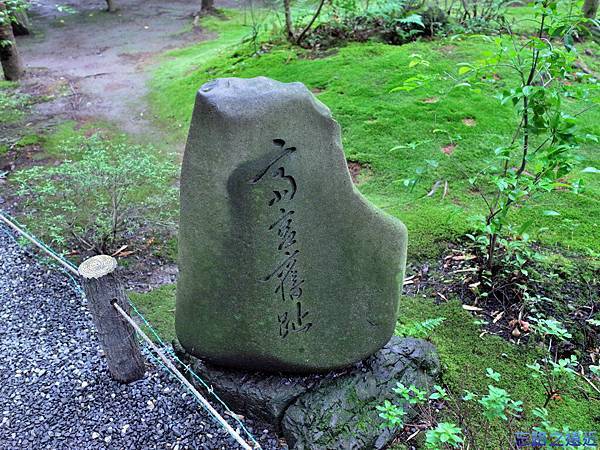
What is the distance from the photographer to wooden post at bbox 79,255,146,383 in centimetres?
287

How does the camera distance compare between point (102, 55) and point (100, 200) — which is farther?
point (102, 55)

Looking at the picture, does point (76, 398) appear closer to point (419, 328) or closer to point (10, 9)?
point (419, 328)

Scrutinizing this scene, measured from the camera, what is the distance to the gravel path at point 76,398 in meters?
2.79

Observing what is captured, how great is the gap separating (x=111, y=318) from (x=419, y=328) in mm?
1906

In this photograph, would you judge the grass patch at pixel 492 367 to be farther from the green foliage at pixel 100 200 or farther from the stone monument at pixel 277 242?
the green foliage at pixel 100 200

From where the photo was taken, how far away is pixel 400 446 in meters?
2.79

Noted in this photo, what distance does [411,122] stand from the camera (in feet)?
20.4

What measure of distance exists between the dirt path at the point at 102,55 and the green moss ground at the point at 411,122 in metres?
0.53

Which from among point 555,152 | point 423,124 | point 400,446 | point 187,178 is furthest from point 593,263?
point 187,178

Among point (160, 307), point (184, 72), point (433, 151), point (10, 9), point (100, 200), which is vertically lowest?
point (160, 307)

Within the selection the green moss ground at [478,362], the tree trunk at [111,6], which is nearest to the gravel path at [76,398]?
the green moss ground at [478,362]

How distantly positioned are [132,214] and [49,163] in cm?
233

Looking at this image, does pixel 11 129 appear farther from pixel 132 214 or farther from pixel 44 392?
pixel 44 392

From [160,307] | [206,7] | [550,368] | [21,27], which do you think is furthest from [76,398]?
[206,7]
